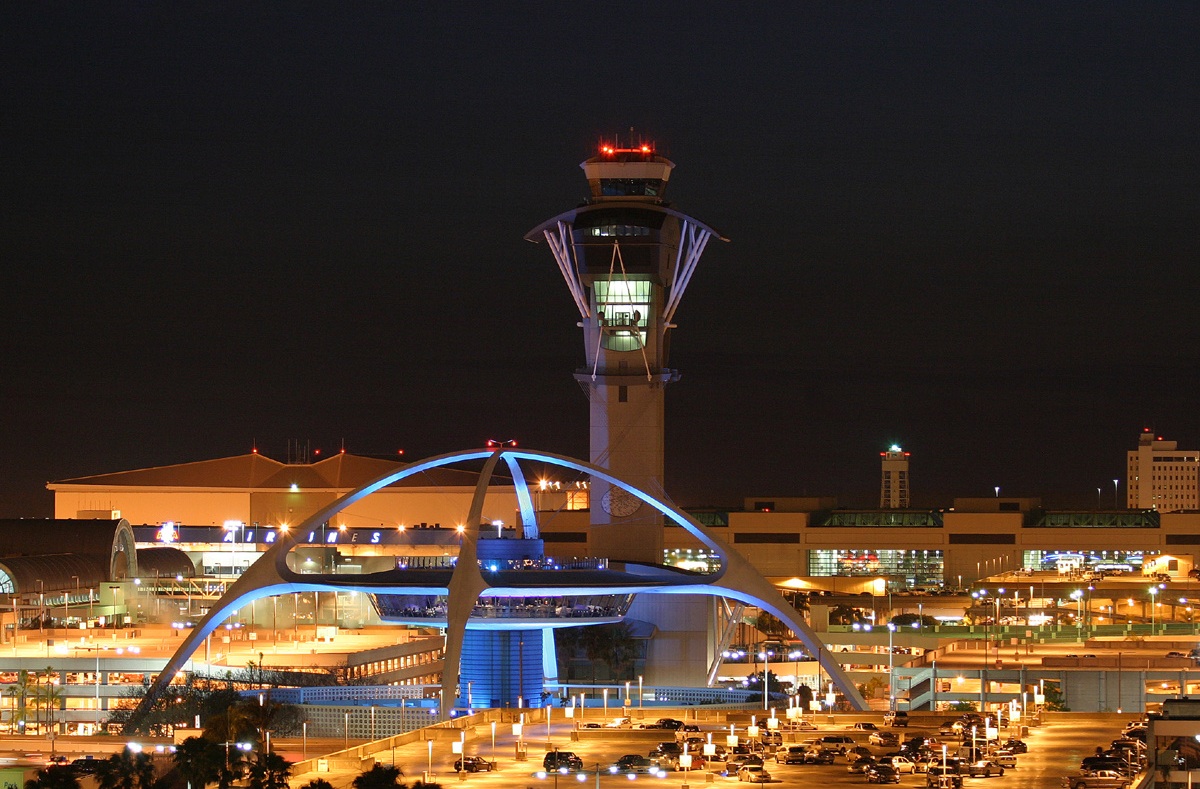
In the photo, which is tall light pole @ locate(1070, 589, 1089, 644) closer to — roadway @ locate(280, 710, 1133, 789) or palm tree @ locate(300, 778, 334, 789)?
roadway @ locate(280, 710, 1133, 789)

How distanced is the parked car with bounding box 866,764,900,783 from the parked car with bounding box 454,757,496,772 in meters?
11.8

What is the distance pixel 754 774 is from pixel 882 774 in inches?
150

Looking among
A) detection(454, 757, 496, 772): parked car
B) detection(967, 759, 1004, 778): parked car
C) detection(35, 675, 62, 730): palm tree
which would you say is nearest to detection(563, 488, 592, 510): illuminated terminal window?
detection(35, 675, 62, 730): palm tree

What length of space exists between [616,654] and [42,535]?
4178cm

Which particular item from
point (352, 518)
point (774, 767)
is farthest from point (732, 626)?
point (352, 518)

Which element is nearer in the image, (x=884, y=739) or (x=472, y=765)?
(x=472, y=765)

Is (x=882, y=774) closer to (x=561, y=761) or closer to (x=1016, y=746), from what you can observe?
(x=1016, y=746)

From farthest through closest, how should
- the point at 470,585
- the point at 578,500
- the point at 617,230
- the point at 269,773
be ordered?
1. the point at 578,500
2. the point at 617,230
3. the point at 470,585
4. the point at 269,773

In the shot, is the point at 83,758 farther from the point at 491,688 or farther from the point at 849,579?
the point at 849,579

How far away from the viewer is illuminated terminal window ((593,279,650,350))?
12531 centimetres

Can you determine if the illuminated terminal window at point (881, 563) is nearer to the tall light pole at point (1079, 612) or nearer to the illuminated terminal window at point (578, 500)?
the illuminated terminal window at point (578, 500)

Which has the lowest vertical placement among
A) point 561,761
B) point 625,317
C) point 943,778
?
point 943,778

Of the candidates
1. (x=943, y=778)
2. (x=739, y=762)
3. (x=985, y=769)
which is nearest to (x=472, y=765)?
(x=739, y=762)

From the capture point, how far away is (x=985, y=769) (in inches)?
2707
